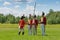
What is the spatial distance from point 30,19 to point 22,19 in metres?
0.82

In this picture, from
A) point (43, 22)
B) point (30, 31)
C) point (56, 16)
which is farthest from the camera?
point (56, 16)

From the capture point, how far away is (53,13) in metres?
150

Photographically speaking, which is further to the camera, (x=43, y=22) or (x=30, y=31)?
(x=30, y=31)

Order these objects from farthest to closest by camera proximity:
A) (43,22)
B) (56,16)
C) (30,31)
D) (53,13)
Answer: (53,13) < (56,16) < (30,31) < (43,22)

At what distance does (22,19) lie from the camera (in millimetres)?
24906

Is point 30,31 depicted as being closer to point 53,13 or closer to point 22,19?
point 22,19

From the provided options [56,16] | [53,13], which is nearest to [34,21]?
[56,16]

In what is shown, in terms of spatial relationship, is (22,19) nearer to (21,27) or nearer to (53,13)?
(21,27)

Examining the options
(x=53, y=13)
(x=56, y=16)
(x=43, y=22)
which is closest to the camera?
(x=43, y=22)

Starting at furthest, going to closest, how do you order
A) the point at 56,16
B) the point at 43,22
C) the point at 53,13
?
the point at 53,13 → the point at 56,16 → the point at 43,22

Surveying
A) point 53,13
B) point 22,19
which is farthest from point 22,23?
point 53,13

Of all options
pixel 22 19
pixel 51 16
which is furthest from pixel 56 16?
pixel 22 19

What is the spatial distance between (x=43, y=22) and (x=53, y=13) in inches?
5007

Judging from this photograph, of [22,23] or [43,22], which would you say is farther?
[22,23]
